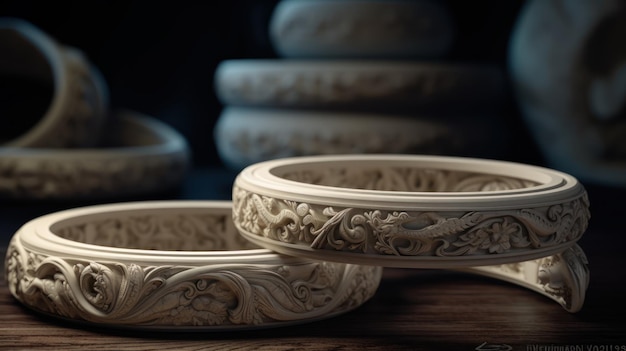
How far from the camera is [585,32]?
2.94 m

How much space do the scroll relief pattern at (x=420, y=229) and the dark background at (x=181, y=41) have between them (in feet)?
6.17

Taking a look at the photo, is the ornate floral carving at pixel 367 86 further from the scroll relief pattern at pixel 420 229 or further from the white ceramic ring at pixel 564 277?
the scroll relief pattern at pixel 420 229

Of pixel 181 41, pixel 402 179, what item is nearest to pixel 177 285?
pixel 402 179

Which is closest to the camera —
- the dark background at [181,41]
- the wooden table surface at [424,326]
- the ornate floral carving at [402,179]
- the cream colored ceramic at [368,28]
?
the wooden table surface at [424,326]

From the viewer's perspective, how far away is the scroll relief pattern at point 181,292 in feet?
4.82

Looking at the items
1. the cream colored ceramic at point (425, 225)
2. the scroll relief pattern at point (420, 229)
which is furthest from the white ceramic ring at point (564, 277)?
the scroll relief pattern at point (420, 229)

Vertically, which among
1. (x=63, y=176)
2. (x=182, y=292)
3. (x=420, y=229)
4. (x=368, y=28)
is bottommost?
(x=63, y=176)

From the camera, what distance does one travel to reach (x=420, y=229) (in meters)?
1.45

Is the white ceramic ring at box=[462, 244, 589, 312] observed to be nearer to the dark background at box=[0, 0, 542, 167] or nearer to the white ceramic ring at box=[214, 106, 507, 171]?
the white ceramic ring at box=[214, 106, 507, 171]

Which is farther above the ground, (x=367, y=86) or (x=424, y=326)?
(x=367, y=86)

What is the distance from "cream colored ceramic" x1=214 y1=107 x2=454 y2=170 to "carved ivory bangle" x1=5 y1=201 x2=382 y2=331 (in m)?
1.19

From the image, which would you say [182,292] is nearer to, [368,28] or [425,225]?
[425,225]

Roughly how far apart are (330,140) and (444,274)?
0.96 m

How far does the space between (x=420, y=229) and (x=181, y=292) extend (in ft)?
1.35
